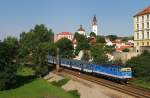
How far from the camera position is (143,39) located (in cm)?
10700

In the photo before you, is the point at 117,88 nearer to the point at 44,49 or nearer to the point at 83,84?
the point at 83,84

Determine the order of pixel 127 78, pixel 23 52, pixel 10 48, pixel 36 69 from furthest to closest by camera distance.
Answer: pixel 23 52, pixel 36 69, pixel 10 48, pixel 127 78

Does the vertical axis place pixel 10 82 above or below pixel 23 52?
below

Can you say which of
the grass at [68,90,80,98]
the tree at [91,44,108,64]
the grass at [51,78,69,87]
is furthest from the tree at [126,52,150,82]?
the tree at [91,44,108,64]

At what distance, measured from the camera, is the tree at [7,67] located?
215 ft

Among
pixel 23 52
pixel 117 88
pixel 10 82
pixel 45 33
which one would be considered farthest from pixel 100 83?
pixel 45 33

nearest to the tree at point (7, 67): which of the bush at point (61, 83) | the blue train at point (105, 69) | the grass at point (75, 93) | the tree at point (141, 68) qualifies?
the bush at point (61, 83)

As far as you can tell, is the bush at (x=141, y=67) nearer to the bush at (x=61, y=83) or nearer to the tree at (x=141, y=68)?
the tree at (x=141, y=68)

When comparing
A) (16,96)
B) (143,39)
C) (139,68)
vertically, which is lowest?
(16,96)

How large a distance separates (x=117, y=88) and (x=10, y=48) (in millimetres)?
35332

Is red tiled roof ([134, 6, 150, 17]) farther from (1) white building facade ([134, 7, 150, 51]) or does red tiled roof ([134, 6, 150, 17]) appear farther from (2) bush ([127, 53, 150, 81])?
(2) bush ([127, 53, 150, 81])

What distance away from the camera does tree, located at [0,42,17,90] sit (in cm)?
6562

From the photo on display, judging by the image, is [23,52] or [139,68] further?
[23,52]

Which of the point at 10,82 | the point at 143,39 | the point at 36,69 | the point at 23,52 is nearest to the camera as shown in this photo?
the point at 10,82
